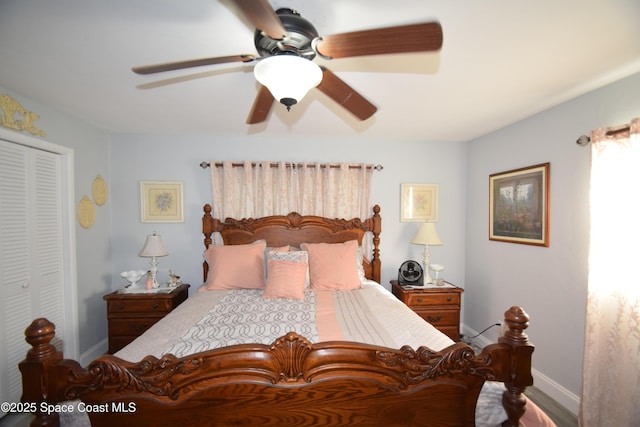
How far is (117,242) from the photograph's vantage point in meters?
3.11

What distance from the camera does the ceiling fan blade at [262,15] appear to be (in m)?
0.80

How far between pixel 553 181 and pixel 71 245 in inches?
171

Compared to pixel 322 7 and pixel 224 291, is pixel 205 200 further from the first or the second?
pixel 322 7

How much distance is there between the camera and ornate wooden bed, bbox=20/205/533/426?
1.04 m

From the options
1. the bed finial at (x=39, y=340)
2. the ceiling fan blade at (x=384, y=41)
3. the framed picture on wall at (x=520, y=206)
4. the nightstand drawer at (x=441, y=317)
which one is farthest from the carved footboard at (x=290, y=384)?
the nightstand drawer at (x=441, y=317)

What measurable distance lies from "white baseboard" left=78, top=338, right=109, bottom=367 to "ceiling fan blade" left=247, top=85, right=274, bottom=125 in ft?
9.27

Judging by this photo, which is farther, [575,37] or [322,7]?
[575,37]

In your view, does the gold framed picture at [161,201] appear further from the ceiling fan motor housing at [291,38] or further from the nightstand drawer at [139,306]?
the ceiling fan motor housing at [291,38]

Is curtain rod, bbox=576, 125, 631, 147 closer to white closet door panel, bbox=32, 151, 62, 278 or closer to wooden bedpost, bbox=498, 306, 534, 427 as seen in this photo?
wooden bedpost, bbox=498, 306, 534, 427

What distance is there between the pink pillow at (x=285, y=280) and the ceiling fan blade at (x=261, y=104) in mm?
1252

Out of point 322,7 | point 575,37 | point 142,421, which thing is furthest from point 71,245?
point 575,37

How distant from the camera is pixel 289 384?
109 cm

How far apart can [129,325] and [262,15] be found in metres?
2.98

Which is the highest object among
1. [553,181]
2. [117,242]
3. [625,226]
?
[553,181]
